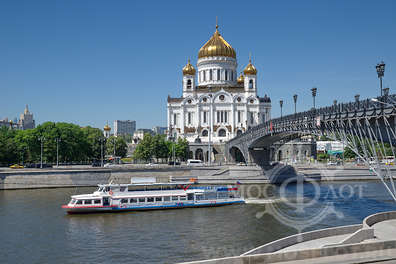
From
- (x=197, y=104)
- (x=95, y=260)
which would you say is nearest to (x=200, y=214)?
(x=95, y=260)

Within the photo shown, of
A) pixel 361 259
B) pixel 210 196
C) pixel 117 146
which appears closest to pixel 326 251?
pixel 361 259

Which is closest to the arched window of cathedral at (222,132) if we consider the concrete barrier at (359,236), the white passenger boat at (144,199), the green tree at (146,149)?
the green tree at (146,149)

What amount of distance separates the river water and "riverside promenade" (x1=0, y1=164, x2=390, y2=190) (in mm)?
9208

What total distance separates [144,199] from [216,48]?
215 feet

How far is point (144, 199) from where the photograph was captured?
1535 inches

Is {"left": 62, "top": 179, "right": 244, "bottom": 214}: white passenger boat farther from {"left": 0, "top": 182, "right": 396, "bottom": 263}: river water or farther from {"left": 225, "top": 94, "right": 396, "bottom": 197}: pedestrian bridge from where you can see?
{"left": 225, "top": 94, "right": 396, "bottom": 197}: pedestrian bridge

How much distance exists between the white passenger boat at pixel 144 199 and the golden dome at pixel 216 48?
6113cm

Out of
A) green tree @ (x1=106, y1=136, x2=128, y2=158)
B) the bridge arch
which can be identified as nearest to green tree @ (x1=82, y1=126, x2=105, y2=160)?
green tree @ (x1=106, y1=136, x2=128, y2=158)

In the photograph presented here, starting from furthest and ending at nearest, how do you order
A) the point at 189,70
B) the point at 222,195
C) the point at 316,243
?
the point at 189,70 → the point at 222,195 → the point at 316,243

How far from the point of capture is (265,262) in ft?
49.6

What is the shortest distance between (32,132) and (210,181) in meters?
32.1

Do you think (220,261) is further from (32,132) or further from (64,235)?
(32,132)

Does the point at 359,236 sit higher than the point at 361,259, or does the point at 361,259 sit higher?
the point at 359,236

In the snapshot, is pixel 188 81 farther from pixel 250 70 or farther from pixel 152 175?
pixel 152 175
